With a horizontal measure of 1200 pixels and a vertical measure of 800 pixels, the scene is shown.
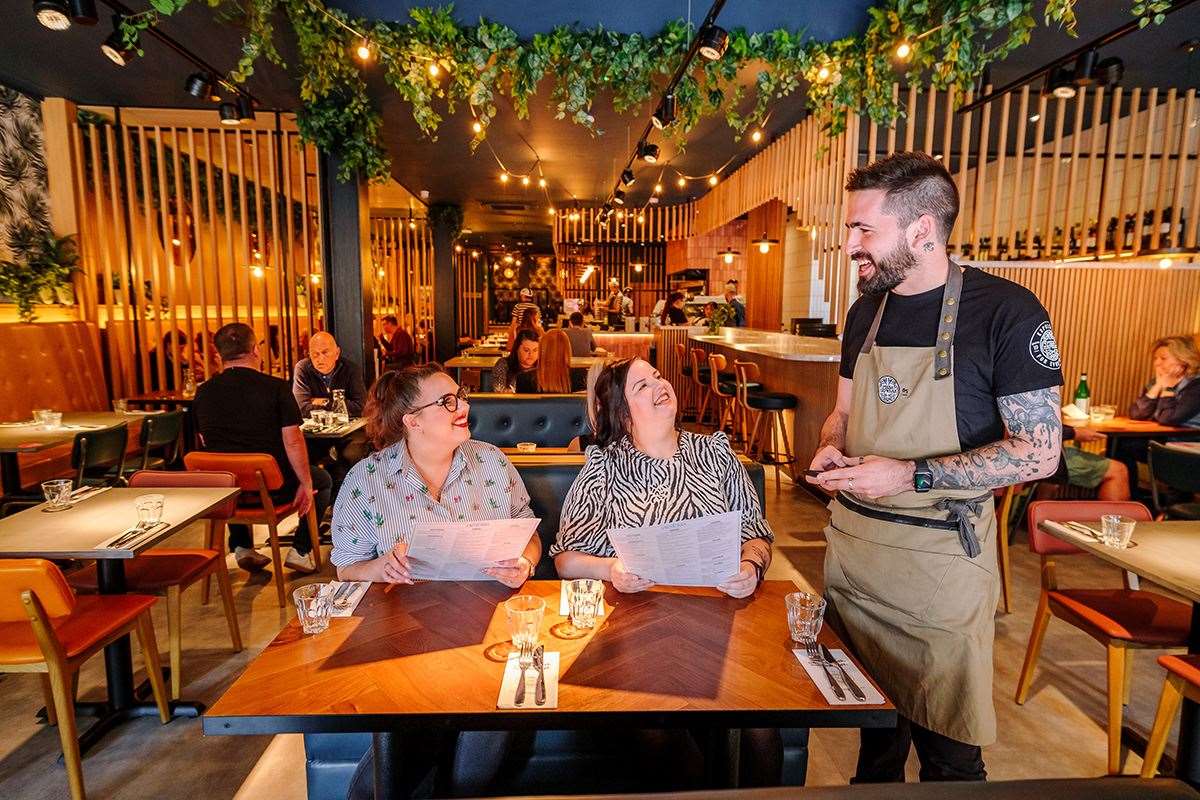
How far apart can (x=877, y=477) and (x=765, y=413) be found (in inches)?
210

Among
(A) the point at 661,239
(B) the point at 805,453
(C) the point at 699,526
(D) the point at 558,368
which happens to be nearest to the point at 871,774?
(C) the point at 699,526

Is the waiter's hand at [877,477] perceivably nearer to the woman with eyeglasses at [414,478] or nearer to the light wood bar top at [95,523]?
the woman with eyeglasses at [414,478]

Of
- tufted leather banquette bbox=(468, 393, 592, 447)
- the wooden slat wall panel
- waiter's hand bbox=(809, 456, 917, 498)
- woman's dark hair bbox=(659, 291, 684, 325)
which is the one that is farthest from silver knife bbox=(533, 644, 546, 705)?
woman's dark hair bbox=(659, 291, 684, 325)

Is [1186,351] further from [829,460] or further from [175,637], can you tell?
[175,637]

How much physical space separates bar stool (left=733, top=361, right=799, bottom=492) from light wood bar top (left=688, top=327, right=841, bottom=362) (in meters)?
0.27

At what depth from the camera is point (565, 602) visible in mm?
1746

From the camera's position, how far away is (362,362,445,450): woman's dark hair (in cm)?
234

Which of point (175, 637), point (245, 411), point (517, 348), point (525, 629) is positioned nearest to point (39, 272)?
point (245, 411)

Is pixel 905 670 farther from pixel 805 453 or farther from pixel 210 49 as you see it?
pixel 210 49

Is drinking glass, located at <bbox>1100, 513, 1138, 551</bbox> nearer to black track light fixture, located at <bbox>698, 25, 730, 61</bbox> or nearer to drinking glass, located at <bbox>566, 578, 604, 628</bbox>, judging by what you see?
drinking glass, located at <bbox>566, 578, 604, 628</bbox>

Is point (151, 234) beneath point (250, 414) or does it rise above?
above

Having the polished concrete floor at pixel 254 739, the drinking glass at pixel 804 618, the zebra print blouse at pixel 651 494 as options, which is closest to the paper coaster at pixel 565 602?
the zebra print blouse at pixel 651 494

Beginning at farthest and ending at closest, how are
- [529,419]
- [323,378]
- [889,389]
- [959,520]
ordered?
[323,378]
[529,419]
[889,389]
[959,520]

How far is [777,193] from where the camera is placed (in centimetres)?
746
